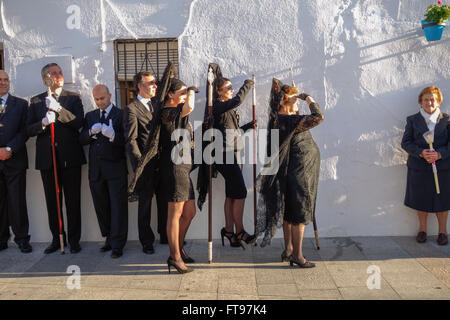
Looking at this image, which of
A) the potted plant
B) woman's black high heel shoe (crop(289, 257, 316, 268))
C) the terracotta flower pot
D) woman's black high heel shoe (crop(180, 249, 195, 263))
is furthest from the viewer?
the terracotta flower pot

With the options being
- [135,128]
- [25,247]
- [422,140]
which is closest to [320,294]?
[422,140]

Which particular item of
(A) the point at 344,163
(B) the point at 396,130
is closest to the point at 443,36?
(B) the point at 396,130

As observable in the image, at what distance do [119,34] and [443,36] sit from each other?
398 cm

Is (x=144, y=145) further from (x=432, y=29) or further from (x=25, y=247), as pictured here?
(x=432, y=29)

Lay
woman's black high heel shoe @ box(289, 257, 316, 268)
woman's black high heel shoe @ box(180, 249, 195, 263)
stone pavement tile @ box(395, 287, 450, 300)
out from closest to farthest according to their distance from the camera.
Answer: stone pavement tile @ box(395, 287, 450, 300), woman's black high heel shoe @ box(289, 257, 316, 268), woman's black high heel shoe @ box(180, 249, 195, 263)

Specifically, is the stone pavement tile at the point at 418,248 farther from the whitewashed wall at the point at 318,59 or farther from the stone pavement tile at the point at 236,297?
the stone pavement tile at the point at 236,297

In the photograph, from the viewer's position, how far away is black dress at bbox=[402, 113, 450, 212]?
16.1 feet

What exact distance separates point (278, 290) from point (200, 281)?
0.75 metres

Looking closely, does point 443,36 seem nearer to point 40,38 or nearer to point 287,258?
point 287,258

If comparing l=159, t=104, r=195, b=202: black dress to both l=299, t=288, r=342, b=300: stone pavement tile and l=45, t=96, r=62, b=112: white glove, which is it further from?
l=45, t=96, r=62, b=112: white glove

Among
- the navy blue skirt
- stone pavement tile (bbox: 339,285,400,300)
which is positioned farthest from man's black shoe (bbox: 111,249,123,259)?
the navy blue skirt

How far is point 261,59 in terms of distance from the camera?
17.1 feet

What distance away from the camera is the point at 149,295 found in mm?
3734

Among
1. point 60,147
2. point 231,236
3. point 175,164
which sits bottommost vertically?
point 231,236
